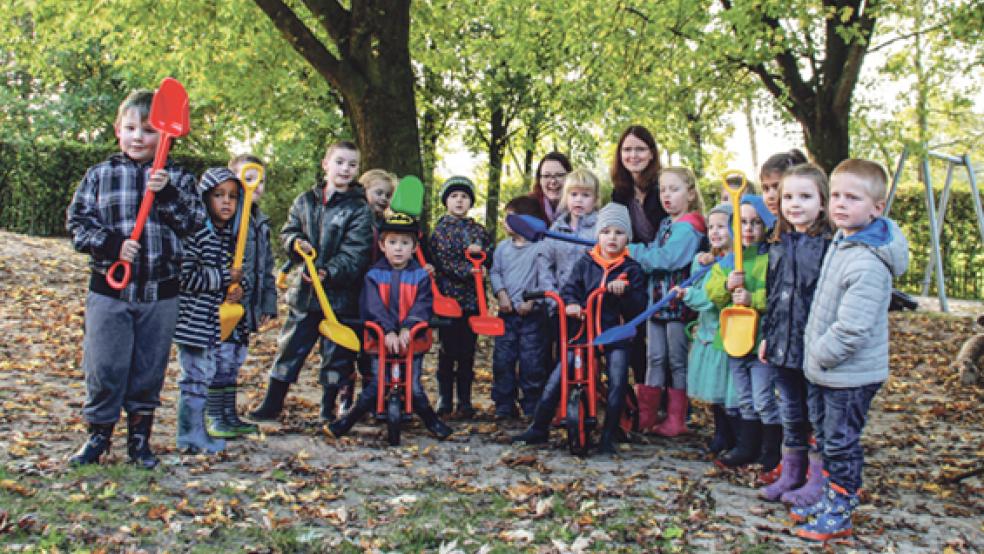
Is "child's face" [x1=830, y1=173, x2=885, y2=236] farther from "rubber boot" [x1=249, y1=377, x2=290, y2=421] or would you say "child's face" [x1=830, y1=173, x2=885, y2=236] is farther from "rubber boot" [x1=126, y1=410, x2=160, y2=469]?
"rubber boot" [x1=249, y1=377, x2=290, y2=421]

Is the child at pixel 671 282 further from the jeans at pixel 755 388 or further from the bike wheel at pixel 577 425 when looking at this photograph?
the bike wheel at pixel 577 425

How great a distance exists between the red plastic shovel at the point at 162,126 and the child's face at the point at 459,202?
6.97 feet

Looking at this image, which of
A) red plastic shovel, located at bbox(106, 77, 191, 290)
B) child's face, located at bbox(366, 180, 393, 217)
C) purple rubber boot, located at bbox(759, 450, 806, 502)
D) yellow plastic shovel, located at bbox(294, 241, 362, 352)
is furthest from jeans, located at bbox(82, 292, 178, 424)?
purple rubber boot, located at bbox(759, 450, 806, 502)

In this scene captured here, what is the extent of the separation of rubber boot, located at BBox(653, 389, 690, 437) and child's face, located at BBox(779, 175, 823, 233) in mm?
1827

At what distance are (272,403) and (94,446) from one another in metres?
1.59

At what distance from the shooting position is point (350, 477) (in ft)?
14.8

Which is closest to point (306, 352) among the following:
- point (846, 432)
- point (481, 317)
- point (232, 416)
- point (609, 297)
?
point (232, 416)

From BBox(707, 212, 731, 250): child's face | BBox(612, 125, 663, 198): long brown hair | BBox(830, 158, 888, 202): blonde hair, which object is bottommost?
BBox(707, 212, 731, 250): child's face

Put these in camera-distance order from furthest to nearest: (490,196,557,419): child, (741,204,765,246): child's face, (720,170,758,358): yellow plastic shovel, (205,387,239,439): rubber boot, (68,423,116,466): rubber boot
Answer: (490,196,557,419): child → (205,387,239,439): rubber boot → (741,204,765,246): child's face → (720,170,758,358): yellow plastic shovel → (68,423,116,466): rubber boot

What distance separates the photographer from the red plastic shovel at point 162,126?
4.05m

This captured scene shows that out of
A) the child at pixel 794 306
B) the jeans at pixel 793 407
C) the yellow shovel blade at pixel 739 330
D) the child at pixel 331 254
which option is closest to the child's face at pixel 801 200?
the child at pixel 794 306

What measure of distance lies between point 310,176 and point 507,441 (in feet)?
35.7

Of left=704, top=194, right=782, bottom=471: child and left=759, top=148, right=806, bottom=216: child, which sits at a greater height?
left=759, top=148, right=806, bottom=216: child

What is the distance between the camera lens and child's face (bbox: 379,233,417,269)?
17.7 ft
